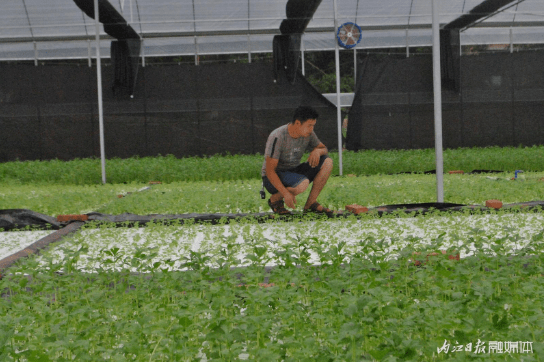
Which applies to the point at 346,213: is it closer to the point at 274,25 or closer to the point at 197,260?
the point at 197,260

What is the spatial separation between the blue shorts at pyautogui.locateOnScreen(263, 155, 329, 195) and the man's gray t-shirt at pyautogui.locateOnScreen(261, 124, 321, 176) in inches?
2.9

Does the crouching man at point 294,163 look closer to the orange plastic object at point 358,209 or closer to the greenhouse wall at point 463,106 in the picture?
the orange plastic object at point 358,209

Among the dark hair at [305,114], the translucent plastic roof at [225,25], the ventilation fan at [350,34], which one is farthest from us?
the translucent plastic roof at [225,25]

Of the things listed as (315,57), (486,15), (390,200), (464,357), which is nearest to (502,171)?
Answer: (486,15)

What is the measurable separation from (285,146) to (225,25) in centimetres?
1167

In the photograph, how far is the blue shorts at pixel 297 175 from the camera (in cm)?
668

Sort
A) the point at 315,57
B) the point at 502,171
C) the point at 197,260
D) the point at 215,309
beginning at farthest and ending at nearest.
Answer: the point at 315,57 → the point at 502,171 → the point at 197,260 → the point at 215,309

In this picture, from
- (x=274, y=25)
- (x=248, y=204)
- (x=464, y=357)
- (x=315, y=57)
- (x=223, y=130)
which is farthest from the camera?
(x=315, y=57)

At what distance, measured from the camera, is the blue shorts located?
21.9 ft

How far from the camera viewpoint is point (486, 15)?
15.4 meters

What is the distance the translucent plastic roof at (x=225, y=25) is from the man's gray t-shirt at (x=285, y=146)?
390 inches

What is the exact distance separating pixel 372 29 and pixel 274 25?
9.97ft

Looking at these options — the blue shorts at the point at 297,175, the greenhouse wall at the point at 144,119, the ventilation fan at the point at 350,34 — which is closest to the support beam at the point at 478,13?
the ventilation fan at the point at 350,34

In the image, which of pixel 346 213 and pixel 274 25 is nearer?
pixel 346 213
